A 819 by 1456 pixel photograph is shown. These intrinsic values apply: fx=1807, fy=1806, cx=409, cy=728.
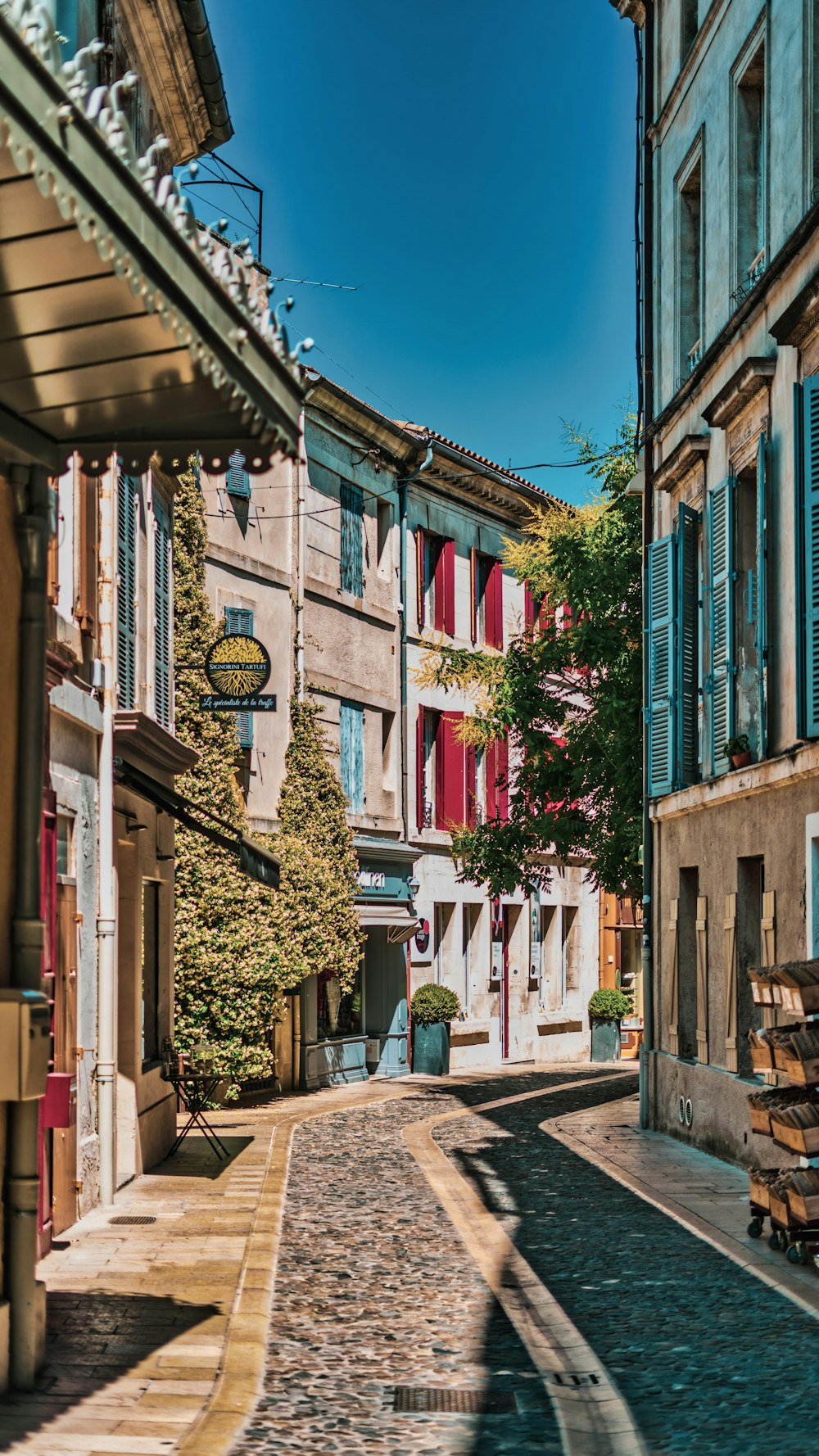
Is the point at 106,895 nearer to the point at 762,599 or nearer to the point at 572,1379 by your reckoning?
the point at 762,599

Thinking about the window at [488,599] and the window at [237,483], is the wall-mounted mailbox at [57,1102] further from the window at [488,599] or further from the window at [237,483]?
the window at [488,599]

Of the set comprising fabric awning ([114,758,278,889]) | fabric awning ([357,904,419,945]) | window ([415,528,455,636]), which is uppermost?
window ([415,528,455,636])

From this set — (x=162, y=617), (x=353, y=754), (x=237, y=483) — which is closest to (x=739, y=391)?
(x=162, y=617)

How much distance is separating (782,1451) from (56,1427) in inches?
104

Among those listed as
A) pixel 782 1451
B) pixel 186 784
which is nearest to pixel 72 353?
pixel 782 1451

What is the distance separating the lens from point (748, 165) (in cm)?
1655

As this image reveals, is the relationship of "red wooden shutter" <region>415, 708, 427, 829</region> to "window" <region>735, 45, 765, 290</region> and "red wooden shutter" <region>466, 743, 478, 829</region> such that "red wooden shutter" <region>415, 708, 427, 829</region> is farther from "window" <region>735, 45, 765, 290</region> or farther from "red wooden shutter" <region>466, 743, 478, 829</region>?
"window" <region>735, 45, 765, 290</region>

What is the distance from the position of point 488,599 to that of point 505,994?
291 inches

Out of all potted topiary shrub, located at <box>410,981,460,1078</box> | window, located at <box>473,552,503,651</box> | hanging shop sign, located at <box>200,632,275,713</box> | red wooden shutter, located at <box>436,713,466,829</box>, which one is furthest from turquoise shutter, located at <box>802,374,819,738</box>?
window, located at <box>473,552,503,651</box>

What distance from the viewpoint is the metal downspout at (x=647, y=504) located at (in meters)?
19.2

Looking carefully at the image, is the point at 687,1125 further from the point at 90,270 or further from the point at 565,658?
the point at 90,270

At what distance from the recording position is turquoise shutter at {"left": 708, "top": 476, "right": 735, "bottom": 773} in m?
16.0

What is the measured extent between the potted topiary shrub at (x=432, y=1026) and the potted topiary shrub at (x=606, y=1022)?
626 cm

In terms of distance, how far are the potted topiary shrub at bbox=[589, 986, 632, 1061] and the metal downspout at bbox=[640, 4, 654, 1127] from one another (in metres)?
14.6
